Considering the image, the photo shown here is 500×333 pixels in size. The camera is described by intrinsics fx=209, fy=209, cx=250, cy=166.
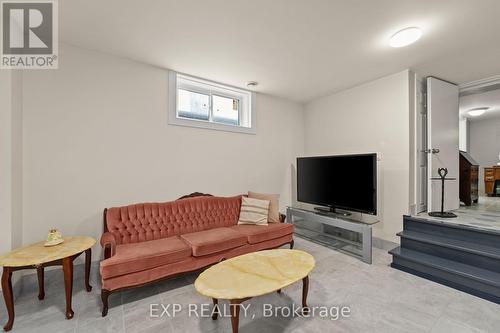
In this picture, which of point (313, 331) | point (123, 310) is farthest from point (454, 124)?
point (123, 310)

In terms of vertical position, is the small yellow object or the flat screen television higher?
the flat screen television

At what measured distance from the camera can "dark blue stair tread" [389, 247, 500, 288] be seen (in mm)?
2057

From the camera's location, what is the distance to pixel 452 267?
89.8 inches

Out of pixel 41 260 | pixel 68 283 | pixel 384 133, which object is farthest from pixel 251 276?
pixel 384 133

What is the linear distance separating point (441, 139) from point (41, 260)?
17.0ft

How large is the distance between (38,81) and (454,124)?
6014mm

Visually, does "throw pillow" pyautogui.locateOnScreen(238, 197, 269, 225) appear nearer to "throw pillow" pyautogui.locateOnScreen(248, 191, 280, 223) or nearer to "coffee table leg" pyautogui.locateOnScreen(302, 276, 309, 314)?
"throw pillow" pyautogui.locateOnScreen(248, 191, 280, 223)

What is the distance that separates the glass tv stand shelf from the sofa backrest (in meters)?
1.33

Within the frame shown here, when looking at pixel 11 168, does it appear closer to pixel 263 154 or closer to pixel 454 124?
pixel 263 154

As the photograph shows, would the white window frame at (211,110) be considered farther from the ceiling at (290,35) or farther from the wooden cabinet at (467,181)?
the wooden cabinet at (467,181)

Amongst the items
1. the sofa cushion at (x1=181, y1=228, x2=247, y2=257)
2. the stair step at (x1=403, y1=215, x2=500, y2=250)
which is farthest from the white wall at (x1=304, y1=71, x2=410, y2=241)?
the sofa cushion at (x1=181, y1=228, x2=247, y2=257)

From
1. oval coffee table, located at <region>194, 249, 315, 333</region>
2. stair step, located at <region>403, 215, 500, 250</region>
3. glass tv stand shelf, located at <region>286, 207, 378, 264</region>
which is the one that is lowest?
glass tv stand shelf, located at <region>286, 207, 378, 264</region>

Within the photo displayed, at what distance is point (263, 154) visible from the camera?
13.7 feet

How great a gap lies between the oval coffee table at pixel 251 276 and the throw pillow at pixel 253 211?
3.53 ft
